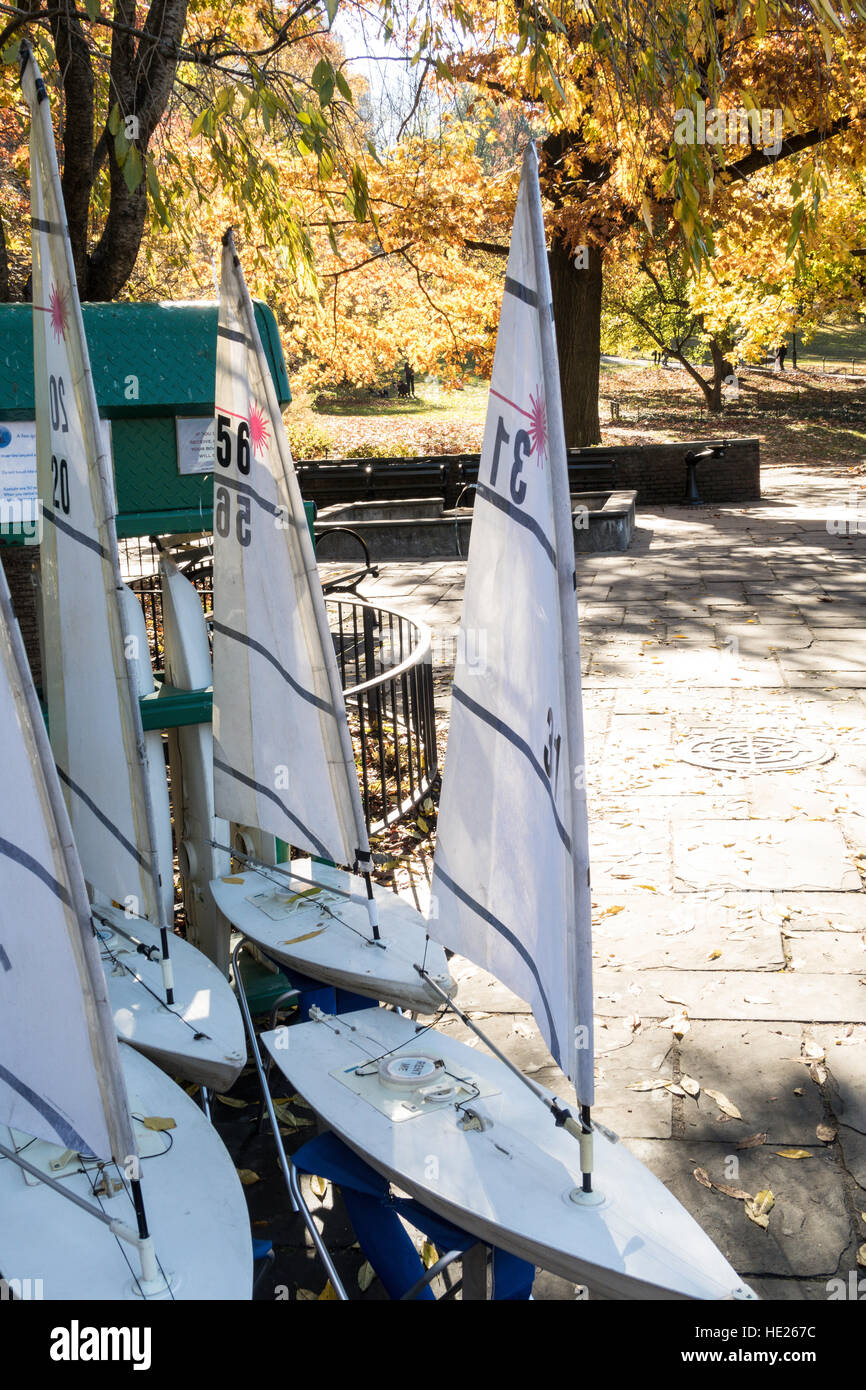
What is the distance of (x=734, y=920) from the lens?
5453 mm

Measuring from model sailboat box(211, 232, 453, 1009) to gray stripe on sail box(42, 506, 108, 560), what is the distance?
0.63m

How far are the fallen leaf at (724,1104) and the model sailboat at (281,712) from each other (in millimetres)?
1252

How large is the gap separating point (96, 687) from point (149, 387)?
1.45 m

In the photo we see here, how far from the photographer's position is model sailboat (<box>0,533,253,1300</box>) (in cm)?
221

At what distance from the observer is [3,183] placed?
12945mm

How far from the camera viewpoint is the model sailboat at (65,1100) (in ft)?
7.25

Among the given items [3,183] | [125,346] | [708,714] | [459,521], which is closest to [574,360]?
[459,521]

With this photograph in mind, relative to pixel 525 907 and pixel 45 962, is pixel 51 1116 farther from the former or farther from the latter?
pixel 525 907

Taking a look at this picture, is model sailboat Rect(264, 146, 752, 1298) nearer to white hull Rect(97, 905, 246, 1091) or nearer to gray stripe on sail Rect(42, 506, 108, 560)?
white hull Rect(97, 905, 246, 1091)

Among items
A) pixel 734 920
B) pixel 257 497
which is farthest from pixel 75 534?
pixel 734 920

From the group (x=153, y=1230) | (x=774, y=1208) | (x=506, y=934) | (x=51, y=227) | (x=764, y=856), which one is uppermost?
(x=51, y=227)

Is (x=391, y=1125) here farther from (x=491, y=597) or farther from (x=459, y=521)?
(x=459, y=521)

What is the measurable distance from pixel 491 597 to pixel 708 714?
6.13m

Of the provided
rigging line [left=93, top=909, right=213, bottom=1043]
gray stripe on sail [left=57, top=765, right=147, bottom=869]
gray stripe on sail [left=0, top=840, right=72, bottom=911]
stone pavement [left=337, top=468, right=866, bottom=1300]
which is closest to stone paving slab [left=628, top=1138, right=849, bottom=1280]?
stone pavement [left=337, top=468, right=866, bottom=1300]
